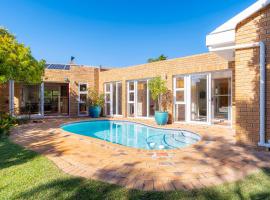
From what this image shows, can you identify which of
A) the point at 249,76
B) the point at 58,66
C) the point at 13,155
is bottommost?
the point at 13,155

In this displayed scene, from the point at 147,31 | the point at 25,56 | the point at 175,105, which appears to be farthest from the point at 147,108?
the point at 147,31

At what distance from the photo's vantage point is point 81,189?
321 cm

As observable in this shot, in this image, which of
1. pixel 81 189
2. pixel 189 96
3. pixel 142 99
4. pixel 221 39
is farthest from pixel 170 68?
pixel 81 189

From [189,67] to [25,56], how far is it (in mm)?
8745

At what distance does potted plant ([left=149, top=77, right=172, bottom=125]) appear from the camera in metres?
11.4

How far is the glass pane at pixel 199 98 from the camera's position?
10883 mm

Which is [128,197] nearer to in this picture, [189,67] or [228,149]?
[228,149]

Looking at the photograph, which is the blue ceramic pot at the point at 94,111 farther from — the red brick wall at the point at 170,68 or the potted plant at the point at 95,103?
the red brick wall at the point at 170,68

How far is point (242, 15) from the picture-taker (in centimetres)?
565

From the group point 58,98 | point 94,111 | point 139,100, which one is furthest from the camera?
point 58,98

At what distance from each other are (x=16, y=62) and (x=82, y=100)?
8048mm

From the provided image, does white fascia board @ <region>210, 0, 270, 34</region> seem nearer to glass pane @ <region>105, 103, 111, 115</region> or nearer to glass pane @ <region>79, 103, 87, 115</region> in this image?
glass pane @ <region>105, 103, 111, 115</region>

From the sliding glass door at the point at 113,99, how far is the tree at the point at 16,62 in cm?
656

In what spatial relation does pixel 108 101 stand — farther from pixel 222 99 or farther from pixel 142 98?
pixel 222 99
